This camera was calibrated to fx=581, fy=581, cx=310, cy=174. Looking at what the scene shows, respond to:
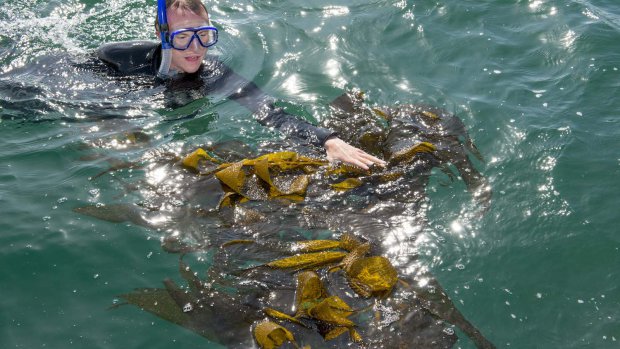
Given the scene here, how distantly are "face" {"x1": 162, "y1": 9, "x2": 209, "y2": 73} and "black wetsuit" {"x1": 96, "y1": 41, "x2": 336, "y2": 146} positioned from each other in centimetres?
15

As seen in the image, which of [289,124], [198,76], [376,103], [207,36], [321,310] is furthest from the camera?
[198,76]

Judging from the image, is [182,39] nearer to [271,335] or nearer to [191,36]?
[191,36]

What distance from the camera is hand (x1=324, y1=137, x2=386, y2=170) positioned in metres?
4.18

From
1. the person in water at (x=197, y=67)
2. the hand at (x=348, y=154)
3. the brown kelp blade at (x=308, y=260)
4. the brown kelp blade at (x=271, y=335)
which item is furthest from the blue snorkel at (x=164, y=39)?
the brown kelp blade at (x=271, y=335)

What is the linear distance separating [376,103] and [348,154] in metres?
1.12

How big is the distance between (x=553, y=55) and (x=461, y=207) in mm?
2558

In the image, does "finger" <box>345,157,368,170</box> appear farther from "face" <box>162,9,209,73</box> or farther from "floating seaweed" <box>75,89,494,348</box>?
"face" <box>162,9,209,73</box>

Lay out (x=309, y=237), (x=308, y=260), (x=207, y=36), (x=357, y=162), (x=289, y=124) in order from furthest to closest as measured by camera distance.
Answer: (x=207, y=36) < (x=289, y=124) < (x=357, y=162) < (x=309, y=237) < (x=308, y=260)

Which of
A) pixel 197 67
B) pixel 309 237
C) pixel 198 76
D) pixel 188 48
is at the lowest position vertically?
pixel 309 237

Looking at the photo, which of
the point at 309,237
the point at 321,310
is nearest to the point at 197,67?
the point at 309,237

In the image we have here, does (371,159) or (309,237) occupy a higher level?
(371,159)

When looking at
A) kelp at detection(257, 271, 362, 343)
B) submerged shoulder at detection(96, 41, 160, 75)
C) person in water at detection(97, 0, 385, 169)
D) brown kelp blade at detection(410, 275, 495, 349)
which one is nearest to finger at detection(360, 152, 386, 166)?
person in water at detection(97, 0, 385, 169)

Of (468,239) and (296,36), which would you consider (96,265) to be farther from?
(296,36)

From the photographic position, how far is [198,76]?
17.4 feet
